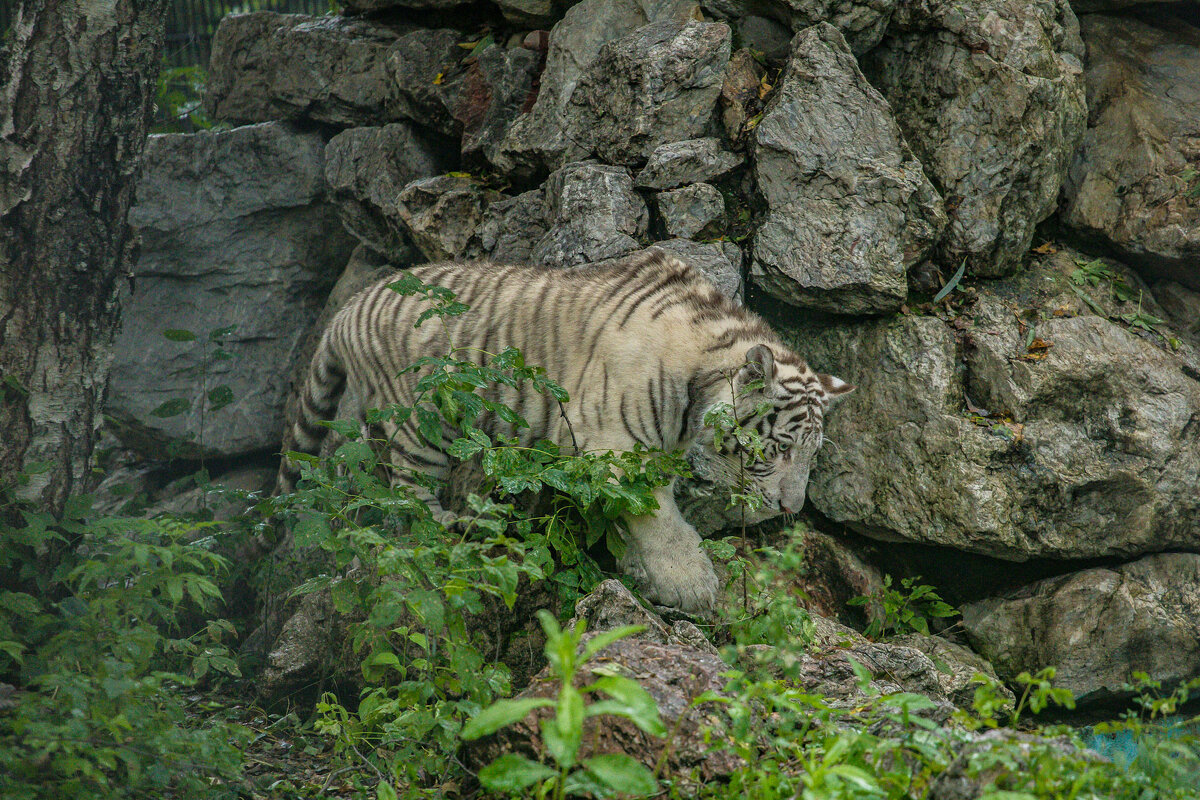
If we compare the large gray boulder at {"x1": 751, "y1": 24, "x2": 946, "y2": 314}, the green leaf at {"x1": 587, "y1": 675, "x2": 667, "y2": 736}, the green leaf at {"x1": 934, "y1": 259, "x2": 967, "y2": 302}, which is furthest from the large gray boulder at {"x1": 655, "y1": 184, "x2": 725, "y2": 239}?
the green leaf at {"x1": 587, "y1": 675, "x2": 667, "y2": 736}

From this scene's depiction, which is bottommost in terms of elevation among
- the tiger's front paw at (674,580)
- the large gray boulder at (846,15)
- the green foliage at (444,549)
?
the tiger's front paw at (674,580)

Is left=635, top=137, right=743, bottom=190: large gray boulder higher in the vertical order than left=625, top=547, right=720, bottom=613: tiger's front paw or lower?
higher

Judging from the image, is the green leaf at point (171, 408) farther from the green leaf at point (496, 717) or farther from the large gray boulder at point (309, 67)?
the green leaf at point (496, 717)

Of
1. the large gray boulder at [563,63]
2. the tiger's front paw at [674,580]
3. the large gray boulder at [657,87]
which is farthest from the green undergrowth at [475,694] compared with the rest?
the large gray boulder at [563,63]

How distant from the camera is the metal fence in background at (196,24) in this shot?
7.24m

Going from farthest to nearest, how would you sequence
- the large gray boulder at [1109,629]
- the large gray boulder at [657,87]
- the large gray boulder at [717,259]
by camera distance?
the large gray boulder at [657,87]
the large gray boulder at [717,259]
the large gray boulder at [1109,629]

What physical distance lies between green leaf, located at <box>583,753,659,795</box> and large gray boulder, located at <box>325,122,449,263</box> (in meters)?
4.43

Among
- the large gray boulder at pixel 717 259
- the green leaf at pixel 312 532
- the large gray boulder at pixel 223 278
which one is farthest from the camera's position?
the large gray boulder at pixel 223 278

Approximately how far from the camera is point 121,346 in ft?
19.5

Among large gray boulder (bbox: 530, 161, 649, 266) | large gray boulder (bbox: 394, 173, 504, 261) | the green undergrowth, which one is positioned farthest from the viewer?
large gray boulder (bbox: 394, 173, 504, 261)

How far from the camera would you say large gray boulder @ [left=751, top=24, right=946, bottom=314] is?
4.22 m

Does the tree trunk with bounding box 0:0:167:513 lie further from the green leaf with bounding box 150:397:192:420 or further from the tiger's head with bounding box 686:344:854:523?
the tiger's head with bounding box 686:344:854:523

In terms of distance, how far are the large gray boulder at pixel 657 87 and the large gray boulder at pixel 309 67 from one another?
6.26 ft

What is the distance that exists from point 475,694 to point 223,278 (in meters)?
4.67
